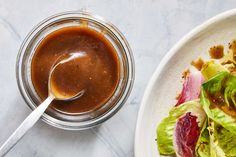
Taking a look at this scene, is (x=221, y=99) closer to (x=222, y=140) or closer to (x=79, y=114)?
(x=222, y=140)

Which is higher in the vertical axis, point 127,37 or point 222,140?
point 127,37

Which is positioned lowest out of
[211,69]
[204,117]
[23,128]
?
[23,128]

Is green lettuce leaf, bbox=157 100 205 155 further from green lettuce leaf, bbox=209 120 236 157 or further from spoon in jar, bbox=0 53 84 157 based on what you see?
spoon in jar, bbox=0 53 84 157

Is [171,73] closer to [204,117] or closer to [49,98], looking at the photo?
[204,117]

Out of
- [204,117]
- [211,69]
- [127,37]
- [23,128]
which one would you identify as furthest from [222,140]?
[23,128]

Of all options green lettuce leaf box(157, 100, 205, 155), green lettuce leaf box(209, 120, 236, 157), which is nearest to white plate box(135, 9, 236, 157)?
green lettuce leaf box(157, 100, 205, 155)

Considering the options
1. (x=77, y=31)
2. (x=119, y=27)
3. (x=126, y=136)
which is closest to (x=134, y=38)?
(x=119, y=27)

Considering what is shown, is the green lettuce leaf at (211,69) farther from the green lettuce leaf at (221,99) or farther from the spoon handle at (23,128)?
the spoon handle at (23,128)
